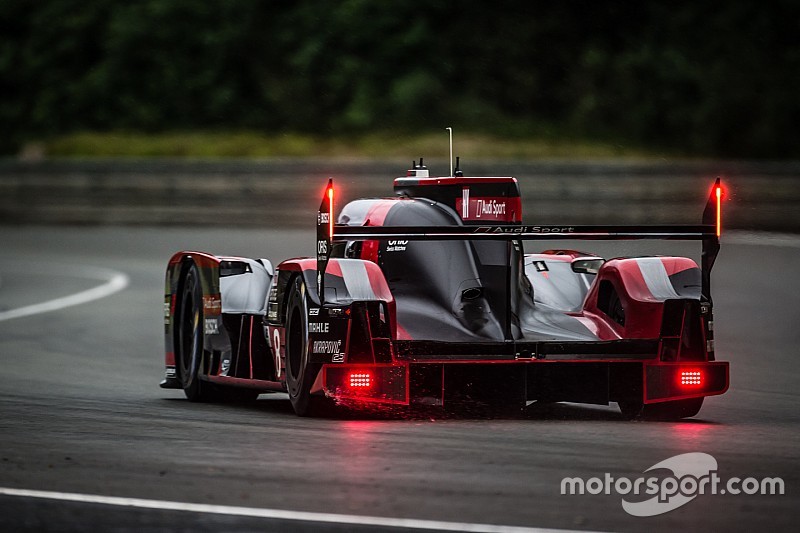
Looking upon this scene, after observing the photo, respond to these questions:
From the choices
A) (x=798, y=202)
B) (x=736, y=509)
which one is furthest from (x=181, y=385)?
(x=798, y=202)

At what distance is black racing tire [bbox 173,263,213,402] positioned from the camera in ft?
36.7

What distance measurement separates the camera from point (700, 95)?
32.3m

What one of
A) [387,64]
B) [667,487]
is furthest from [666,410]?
[387,64]

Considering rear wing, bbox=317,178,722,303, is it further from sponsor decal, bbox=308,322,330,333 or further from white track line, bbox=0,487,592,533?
white track line, bbox=0,487,592,533

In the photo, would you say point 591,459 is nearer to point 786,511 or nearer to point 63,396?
point 786,511

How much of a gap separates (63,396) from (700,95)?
75.8 ft

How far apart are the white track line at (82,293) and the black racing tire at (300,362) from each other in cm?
880

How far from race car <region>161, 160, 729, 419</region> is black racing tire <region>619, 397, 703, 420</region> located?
10 mm

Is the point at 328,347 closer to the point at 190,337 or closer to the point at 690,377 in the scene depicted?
the point at 690,377

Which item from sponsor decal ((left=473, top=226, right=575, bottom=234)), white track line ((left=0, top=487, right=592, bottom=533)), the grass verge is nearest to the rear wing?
sponsor decal ((left=473, top=226, right=575, bottom=234))

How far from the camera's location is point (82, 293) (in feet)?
67.9

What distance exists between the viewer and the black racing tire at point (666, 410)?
9695 mm

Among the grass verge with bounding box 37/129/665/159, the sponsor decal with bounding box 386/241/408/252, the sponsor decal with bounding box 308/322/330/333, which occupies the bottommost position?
the sponsor decal with bounding box 308/322/330/333

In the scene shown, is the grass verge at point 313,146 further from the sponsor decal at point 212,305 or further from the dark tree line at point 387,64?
the sponsor decal at point 212,305
